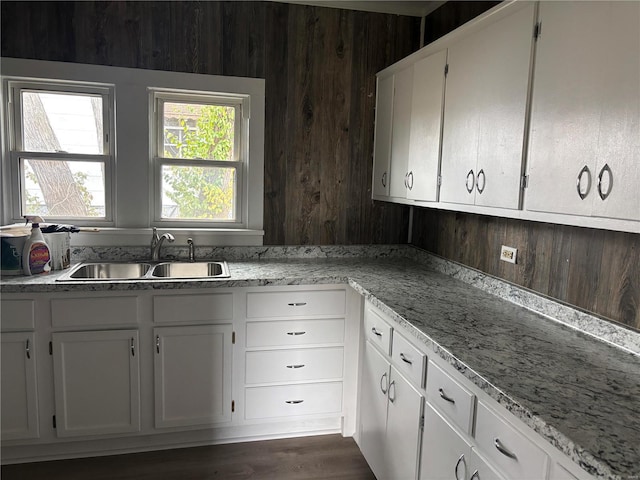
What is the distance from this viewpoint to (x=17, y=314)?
7.52ft

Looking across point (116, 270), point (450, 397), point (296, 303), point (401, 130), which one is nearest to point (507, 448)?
point (450, 397)

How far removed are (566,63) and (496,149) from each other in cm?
43

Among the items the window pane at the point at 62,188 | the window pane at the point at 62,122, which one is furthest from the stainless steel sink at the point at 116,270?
the window pane at the point at 62,122

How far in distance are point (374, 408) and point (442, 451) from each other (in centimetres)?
73

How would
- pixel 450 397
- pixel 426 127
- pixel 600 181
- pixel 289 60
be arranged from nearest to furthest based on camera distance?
pixel 600 181, pixel 450 397, pixel 426 127, pixel 289 60

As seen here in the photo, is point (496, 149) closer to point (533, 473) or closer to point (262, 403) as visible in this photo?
point (533, 473)

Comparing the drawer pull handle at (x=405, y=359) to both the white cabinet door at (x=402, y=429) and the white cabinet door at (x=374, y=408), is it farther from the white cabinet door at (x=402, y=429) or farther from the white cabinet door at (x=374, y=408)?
the white cabinet door at (x=374, y=408)

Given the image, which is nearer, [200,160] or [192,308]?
[192,308]

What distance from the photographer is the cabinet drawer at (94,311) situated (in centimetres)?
233

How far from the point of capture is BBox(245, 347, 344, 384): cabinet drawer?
262 centimetres

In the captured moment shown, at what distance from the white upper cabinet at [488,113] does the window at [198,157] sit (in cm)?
140

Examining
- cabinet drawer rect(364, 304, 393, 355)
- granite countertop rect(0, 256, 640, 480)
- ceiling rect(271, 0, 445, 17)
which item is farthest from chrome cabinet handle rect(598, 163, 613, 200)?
ceiling rect(271, 0, 445, 17)

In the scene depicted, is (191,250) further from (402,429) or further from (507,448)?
(507,448)

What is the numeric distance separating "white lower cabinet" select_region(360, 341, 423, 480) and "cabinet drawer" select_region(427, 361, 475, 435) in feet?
0.41
